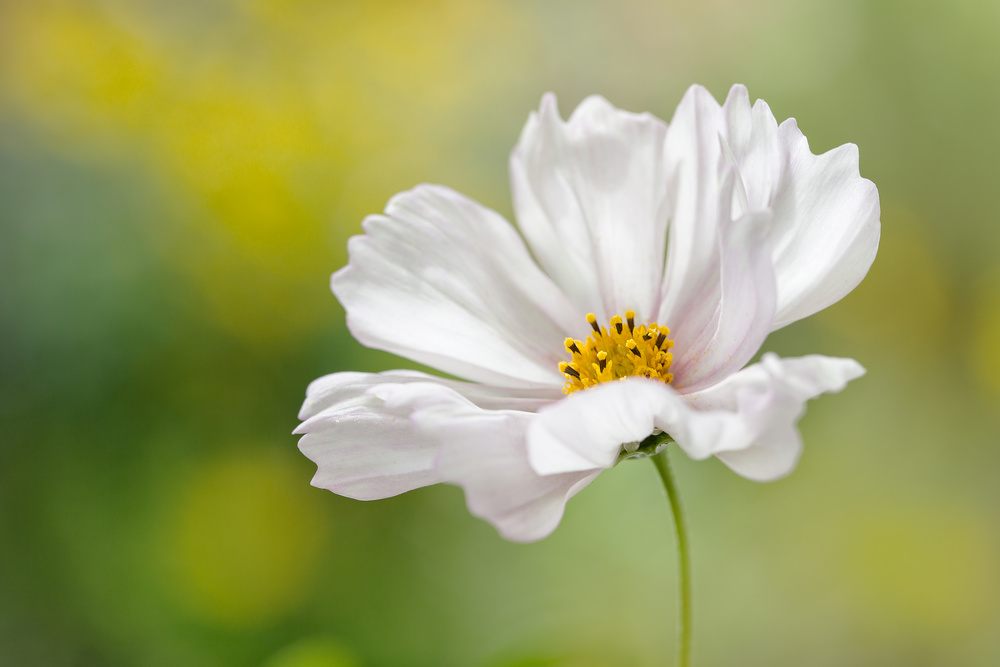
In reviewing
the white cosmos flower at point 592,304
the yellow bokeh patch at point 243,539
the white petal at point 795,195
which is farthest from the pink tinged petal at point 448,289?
the yellow bokeh patch at point 243,539

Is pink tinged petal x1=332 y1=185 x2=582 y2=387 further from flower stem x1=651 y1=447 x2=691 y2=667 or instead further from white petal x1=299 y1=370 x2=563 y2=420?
flower stem x1=651 y1=447 x2=691 y2=667

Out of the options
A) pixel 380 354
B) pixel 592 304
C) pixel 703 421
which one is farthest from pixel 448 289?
pixel 380 354

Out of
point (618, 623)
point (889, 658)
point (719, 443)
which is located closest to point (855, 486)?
point (889, 658)

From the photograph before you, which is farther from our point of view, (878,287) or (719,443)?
(878,287)

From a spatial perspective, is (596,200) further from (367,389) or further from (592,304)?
(367,389)

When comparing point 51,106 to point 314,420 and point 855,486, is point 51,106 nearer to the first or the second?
point 314,420

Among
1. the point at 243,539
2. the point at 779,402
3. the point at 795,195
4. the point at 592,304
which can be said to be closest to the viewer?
the point at 779,402
